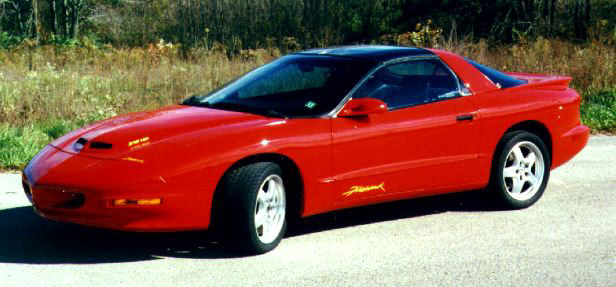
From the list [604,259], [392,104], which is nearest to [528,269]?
[604,259]

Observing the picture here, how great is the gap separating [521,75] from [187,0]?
705 inches

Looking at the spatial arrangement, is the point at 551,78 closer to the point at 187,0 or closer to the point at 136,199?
the point at 136,199

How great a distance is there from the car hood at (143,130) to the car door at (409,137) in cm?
69

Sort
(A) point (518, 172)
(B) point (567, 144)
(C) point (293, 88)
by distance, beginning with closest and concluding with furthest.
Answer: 1. (C) point (293, 88)
2. (A) point (518, 172)
3. (B) point (567, 144)

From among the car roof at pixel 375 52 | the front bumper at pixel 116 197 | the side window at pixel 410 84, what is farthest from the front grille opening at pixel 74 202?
the car roof at pixel 375 52

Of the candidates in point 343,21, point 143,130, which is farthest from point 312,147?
point 343,21

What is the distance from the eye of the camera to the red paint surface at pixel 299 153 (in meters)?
5.92

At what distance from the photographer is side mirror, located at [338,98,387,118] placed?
6684 millimetres

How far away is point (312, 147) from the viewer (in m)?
6.48

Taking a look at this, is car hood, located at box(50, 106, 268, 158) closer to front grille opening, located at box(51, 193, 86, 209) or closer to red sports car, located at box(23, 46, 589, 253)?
red sports car, located at box(23, 46, 589, 253)

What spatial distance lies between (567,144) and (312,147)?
2604mm

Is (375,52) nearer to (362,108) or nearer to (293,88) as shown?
(293,88)

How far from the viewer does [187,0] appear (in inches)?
998

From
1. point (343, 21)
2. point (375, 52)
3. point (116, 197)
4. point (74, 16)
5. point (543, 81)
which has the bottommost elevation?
point (74, 16)
